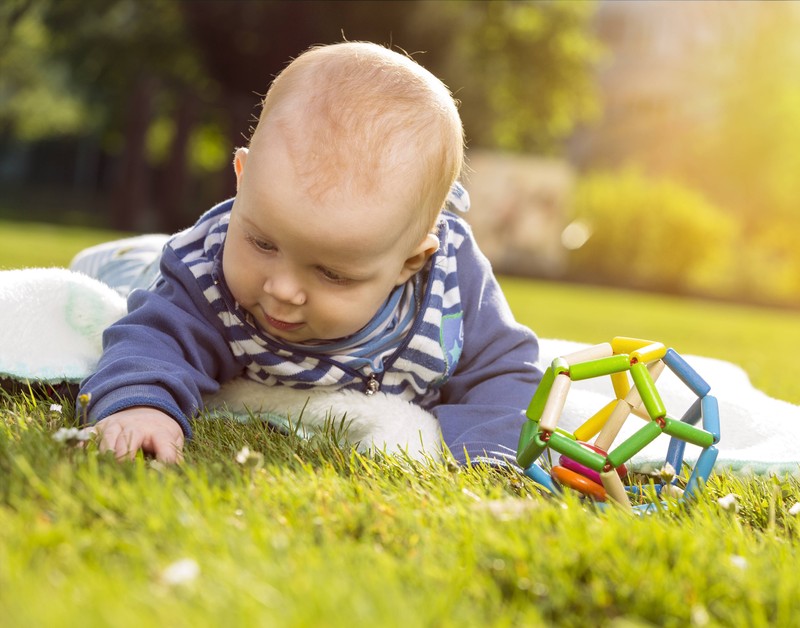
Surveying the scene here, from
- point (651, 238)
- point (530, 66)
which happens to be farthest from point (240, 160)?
point (651, 238)

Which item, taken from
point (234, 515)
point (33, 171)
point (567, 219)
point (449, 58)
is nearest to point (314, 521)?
point (234, 515)

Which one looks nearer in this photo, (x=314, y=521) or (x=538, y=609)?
(x=538, y=609)

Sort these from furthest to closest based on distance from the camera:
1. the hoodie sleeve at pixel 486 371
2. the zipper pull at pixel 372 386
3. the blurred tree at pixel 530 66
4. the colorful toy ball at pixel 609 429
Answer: the blurred tree at pixel 530 66 < the zipper pull at pixel 372 386 < the hoodie sleeve at pixel 486 371 < the colorful toy ball at pixel 609 429

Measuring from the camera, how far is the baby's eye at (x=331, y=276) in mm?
1992

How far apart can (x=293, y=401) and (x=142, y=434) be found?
55 cm

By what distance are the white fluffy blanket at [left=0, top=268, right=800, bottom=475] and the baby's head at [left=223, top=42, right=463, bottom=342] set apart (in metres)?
0.20

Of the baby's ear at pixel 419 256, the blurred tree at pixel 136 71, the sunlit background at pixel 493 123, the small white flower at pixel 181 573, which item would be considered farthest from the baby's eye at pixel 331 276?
the blurred tree at pixel 136 71

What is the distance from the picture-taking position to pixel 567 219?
20.0 metres

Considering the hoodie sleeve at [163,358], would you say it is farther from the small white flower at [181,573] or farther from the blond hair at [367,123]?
the small white flower at [181,573]

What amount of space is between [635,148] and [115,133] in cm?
1778

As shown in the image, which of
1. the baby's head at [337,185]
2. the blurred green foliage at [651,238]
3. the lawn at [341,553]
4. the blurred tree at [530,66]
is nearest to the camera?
the lawn at [341,553]

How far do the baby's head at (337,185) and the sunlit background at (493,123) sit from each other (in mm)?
12353

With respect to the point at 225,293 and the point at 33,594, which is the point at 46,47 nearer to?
the point at 225,293

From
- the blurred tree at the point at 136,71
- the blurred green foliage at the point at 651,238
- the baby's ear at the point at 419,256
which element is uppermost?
the baby's ear at the point at 419,256
